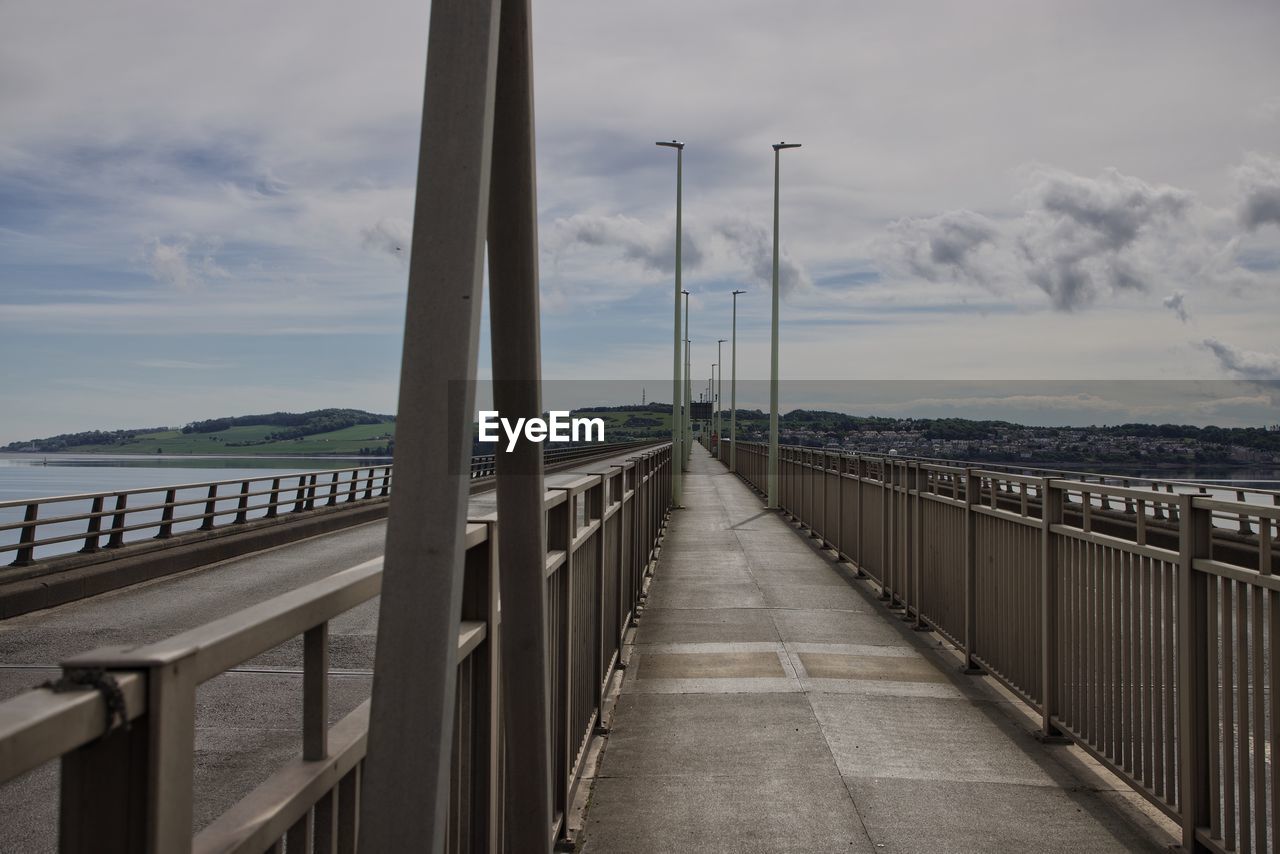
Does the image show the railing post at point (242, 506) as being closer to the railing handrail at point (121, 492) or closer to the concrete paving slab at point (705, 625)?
the railing handrail at point (121, 492)

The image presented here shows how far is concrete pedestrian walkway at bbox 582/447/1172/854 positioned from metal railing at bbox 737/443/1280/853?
28cm

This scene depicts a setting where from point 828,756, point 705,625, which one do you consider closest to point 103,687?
point 828,756

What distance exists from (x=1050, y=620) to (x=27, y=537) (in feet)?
47.8

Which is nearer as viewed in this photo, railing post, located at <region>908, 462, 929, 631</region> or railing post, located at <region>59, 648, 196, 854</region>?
railing post, located at <region>59, 648, 196, 854</region>

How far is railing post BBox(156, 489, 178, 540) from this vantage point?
771 inches

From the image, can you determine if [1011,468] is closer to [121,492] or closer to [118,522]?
[121,492]

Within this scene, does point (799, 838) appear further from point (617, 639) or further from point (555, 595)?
point (617, 639)

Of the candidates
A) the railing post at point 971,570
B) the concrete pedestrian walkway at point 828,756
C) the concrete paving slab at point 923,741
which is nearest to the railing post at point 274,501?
the concrete pedestrian walkway at point 828,756

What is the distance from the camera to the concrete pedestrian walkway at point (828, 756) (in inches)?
212

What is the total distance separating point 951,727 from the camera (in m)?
7.33

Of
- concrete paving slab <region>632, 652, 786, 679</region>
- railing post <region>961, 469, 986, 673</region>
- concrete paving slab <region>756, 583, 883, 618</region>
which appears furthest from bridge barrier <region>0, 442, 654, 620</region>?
railing post <region>961, 469, 986, 673</region>

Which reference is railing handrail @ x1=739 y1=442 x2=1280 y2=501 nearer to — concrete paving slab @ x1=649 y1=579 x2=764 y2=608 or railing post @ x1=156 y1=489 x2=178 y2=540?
concrete paving slab @ x1=649 y1=579 x2=764 y2=608

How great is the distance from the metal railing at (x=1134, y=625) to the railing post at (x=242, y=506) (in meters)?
17.1

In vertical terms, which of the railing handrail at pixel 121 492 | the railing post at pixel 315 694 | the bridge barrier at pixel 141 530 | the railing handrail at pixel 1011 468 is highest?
the railing handrail at pixel 1011 468
